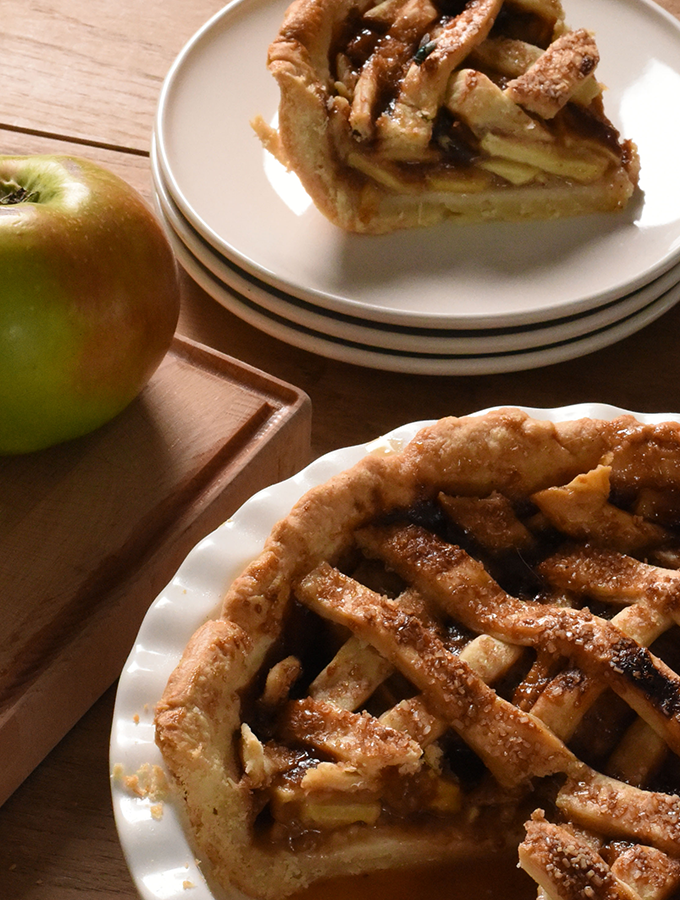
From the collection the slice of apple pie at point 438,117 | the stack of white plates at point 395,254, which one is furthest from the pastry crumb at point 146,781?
the slice of apple pie at point 438,117

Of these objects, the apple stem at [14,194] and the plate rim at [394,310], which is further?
the plate rim at [394,310]

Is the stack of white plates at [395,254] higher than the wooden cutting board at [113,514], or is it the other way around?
the stack of white plates at [395,254]

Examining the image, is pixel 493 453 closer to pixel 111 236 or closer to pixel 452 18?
pixel 111 236

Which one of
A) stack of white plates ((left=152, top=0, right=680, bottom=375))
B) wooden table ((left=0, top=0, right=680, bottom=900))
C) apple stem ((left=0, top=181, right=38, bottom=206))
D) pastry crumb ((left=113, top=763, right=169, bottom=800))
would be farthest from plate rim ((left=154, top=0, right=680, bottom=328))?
pastry crumb ((left=113, top=763, right=169, bottom=800))

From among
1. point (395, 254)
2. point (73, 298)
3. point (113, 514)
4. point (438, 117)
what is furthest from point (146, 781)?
point (438, 117)

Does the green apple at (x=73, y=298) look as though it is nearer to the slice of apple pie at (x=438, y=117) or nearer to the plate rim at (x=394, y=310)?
the plate rim at (x=394, y=310)

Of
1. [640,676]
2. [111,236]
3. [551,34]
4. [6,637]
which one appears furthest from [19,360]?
[551,34]
